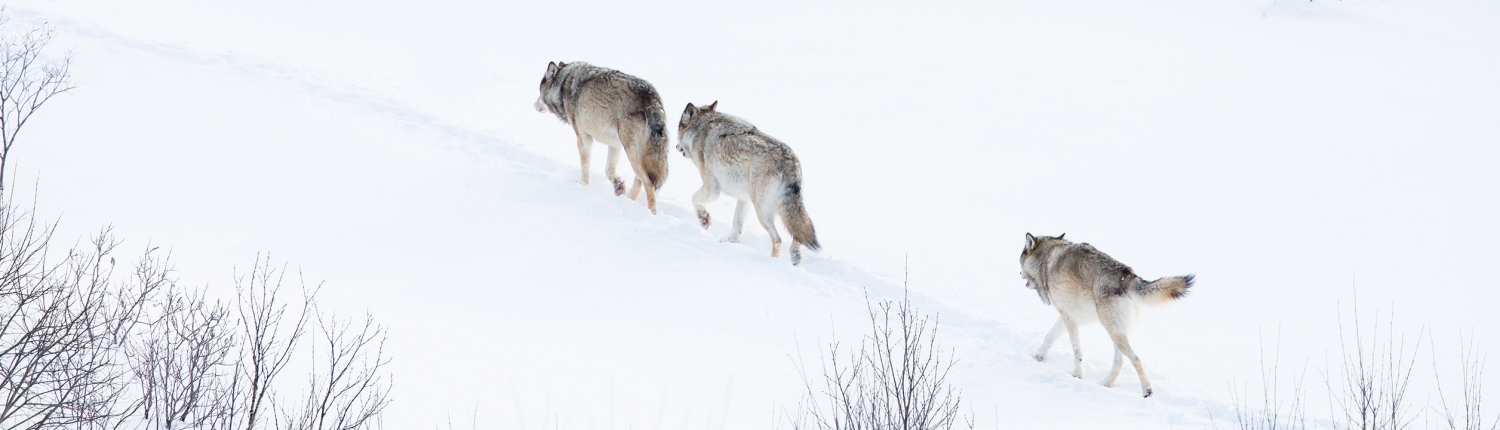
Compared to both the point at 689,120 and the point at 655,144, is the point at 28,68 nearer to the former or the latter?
the point at 655,144

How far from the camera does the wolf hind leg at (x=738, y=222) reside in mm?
12086

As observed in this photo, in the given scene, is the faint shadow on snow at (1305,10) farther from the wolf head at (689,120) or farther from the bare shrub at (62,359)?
the bare shrub at (62,359)

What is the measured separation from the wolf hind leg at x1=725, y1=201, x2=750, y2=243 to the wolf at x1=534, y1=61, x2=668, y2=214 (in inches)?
42.1

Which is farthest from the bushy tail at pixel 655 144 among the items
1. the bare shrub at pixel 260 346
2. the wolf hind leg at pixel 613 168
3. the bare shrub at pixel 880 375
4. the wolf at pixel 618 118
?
the bare shrub at pixel 260 346

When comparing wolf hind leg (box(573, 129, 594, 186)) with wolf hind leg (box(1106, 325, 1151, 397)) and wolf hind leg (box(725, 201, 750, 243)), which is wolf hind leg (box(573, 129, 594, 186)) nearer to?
wolf hind leg (box(725, 201, 750, 243))

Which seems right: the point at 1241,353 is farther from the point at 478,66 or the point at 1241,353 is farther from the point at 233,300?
the point at 478,66

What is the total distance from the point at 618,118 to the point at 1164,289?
676 centimetres

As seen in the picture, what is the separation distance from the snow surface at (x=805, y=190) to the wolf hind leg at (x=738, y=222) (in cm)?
22

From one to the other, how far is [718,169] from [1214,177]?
9.30 meters

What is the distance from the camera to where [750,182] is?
11391mm

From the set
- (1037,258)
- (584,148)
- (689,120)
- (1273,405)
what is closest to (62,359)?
(689,120)

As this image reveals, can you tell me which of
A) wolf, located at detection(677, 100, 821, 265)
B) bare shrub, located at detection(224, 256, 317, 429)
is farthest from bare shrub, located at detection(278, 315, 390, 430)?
wolf, located at detection(677, 100, 821, 265)

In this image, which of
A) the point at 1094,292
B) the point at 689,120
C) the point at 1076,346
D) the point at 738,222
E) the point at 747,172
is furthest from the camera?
the point at 689,120

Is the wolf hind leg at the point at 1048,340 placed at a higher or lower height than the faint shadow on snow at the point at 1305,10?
lower
